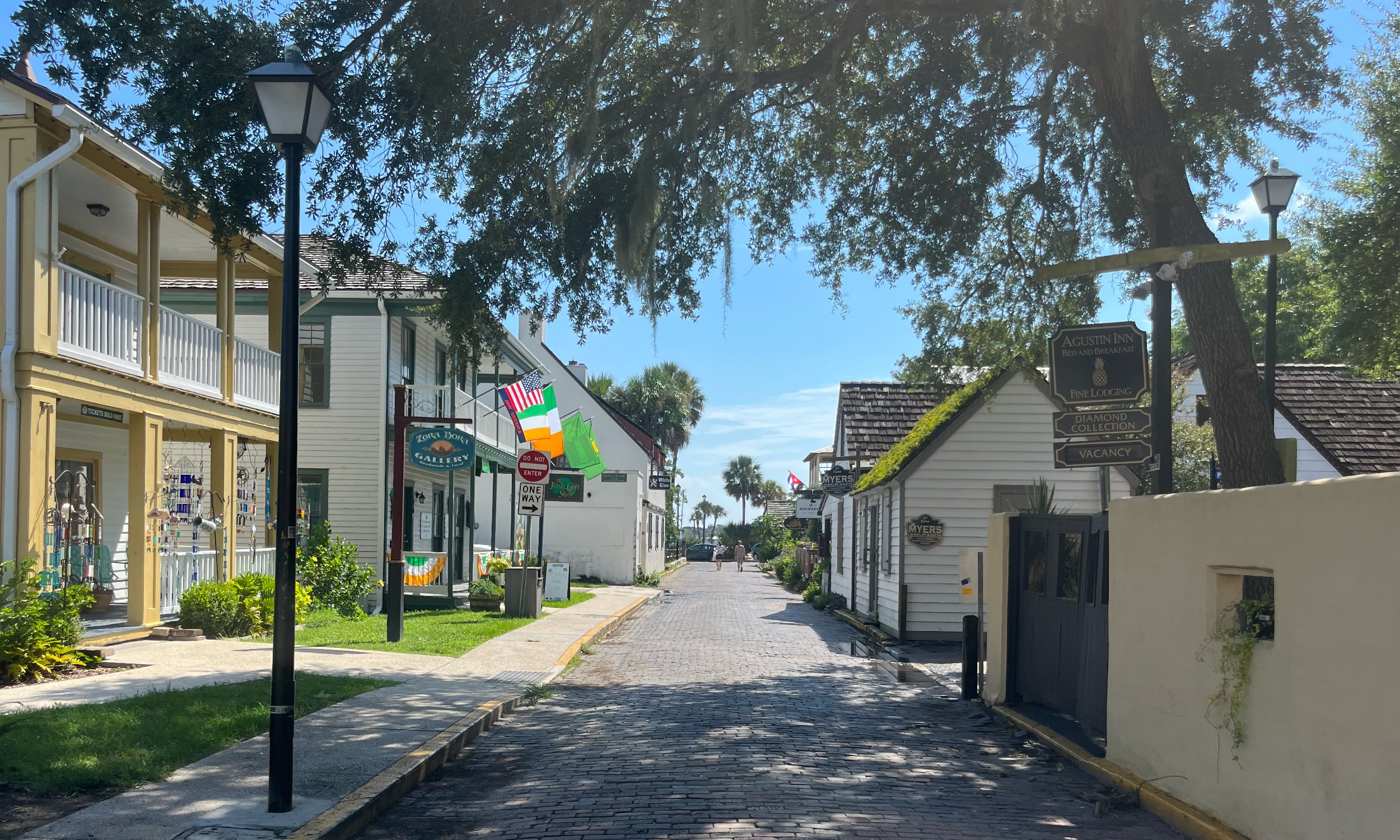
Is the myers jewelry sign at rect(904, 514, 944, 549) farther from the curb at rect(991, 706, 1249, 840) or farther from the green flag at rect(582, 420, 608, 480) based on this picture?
the green flag at rect(582, 420, 608, 480)

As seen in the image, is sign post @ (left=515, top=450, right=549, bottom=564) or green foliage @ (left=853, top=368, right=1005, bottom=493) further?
sign post @ (left=515, top=450, right=549, bottom=564)

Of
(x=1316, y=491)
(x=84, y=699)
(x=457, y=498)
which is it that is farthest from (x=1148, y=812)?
(x=457, y=498)

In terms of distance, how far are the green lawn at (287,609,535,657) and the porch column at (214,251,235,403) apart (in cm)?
376

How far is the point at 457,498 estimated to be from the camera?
30.7m

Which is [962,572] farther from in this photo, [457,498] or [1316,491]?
[457,498]

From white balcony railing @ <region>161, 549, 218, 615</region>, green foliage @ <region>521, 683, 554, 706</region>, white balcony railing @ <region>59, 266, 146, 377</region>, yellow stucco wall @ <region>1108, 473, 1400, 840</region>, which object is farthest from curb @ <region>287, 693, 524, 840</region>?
white balcony railing @ <region>161, 549, 218, 615</region>

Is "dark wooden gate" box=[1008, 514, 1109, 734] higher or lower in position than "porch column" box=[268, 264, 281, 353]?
lower

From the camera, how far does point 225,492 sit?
16938 millimetres

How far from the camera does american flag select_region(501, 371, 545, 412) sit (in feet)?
83.4

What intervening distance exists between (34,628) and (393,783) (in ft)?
16.9

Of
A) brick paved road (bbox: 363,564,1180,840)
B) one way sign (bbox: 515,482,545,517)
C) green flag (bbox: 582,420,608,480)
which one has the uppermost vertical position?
green flag (bbox: 582,420,608,480)

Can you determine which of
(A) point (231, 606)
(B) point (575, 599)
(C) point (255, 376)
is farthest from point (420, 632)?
(B) point (575, 599)

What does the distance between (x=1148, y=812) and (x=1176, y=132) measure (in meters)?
8.90

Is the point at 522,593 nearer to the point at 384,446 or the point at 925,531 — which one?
the point at 384,446
